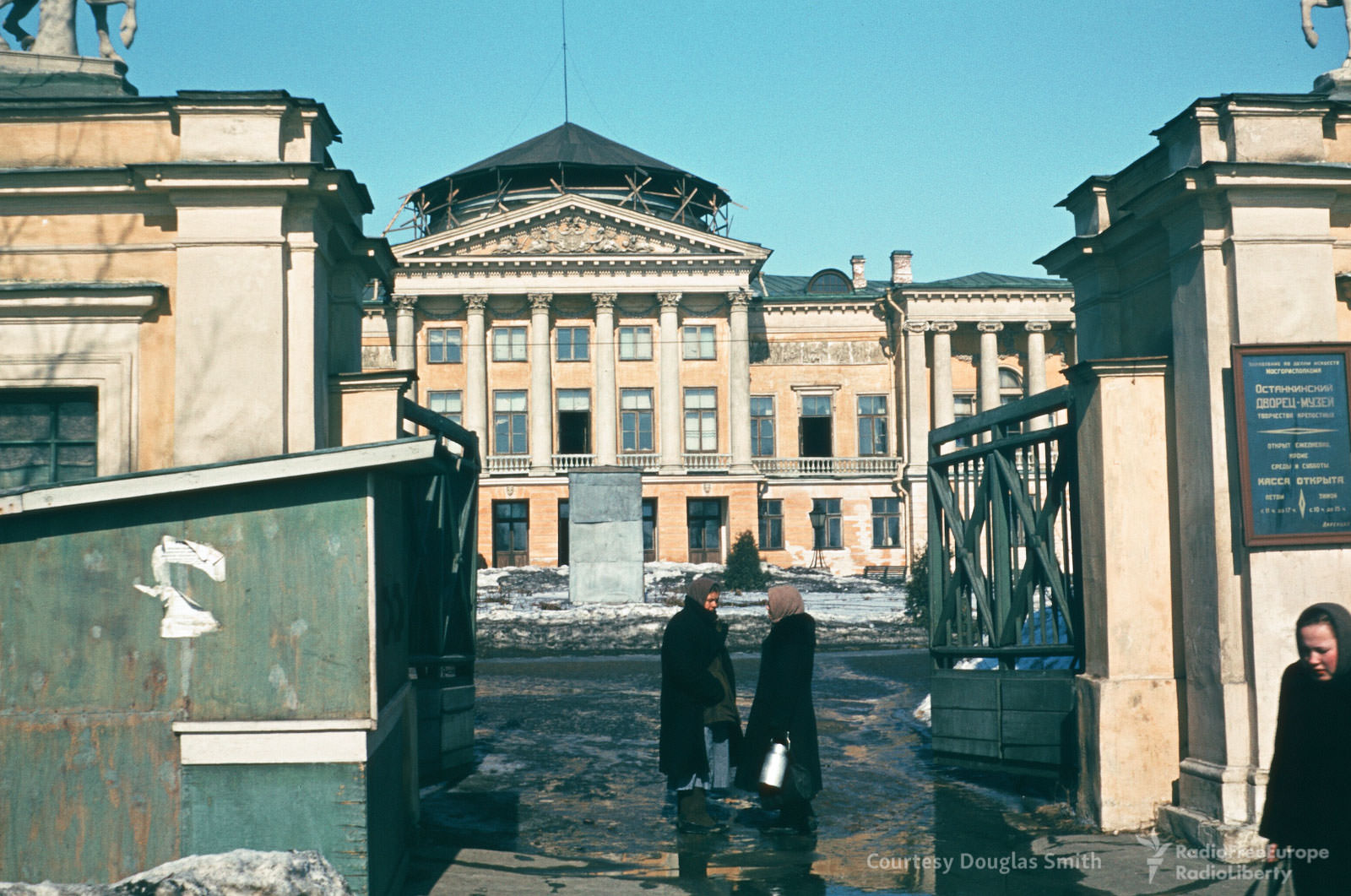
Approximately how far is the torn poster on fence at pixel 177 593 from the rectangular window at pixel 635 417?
43.2 m

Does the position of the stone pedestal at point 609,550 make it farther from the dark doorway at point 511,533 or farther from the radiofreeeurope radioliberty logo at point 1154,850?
the dark doorway at point 511,533

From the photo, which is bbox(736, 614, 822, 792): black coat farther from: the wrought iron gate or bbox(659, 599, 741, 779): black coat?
the wrought iron gate

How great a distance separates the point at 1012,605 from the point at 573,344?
40.6 metres

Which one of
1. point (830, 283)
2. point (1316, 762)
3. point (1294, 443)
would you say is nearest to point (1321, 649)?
point (1316, 762)

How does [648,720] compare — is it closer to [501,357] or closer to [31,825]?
[31,825]

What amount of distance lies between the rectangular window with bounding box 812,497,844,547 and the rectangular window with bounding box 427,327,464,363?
1574 centimetres

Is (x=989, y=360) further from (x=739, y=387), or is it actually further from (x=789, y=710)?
(x=789, y=710)

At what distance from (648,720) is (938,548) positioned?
14.1 ft

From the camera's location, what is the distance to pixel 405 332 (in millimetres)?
47938

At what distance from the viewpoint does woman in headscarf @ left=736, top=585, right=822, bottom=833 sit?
26.7 feet

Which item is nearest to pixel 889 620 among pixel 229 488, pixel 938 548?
pixel 938 548

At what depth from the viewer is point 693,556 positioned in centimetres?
4834

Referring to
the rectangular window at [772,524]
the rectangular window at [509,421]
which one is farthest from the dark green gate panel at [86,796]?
the rectangular window at [772,524]

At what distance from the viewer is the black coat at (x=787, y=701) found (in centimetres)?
815
